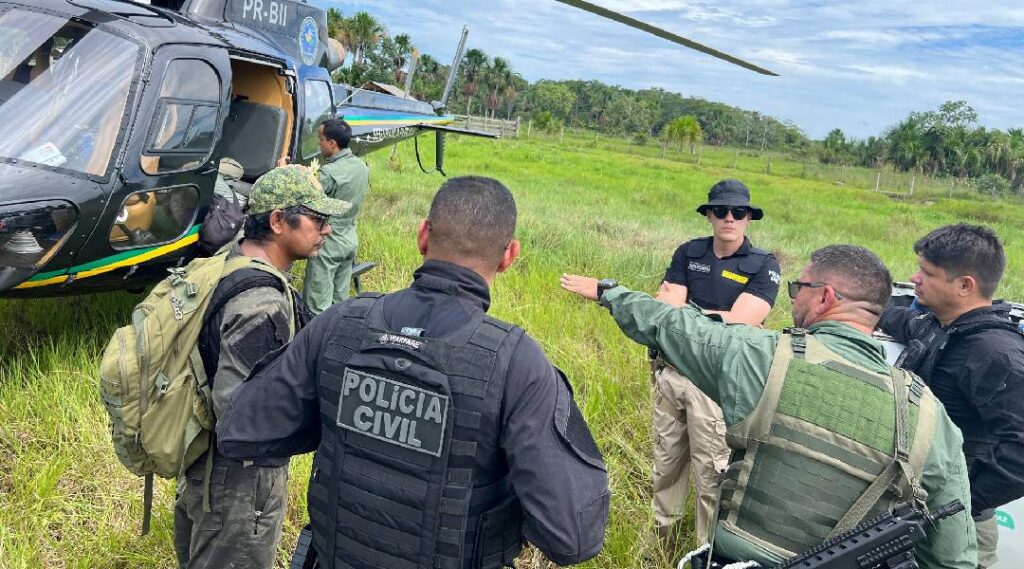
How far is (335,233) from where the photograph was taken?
16.8ft

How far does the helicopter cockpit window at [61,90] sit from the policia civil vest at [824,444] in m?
3.30

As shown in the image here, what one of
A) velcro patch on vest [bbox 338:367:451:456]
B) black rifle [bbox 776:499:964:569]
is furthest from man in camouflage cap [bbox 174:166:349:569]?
black rifle [bbox 776:499:964:569]

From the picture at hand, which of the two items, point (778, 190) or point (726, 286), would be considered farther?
point (778, 190)

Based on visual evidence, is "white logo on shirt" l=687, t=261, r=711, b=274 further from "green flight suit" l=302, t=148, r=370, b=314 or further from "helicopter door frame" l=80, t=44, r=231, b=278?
"helicopter door frame" l=80, t=44, r=231, b=278

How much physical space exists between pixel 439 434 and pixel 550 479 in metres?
0.25

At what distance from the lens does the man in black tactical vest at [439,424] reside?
1.41m

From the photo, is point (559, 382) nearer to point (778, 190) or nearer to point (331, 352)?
point (331, 352)

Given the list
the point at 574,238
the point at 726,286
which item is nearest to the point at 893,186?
the point at 574,238

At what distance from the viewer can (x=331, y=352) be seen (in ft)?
5.08

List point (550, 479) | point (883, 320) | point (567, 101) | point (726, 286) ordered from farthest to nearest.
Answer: point (567, 101) < point (726, 286) < point (883, 320) < point (550, 479)

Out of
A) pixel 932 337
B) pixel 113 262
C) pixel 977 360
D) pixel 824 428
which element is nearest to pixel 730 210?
pixel 932 337

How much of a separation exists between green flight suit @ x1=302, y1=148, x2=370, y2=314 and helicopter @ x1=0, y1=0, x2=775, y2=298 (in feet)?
3.00

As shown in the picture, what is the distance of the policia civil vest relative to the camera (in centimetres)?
167

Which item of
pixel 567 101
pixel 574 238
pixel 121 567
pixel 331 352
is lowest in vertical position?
pixel 121 567
